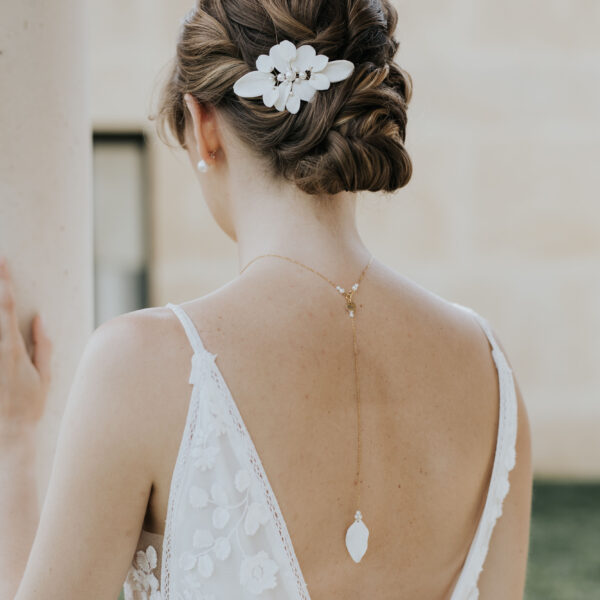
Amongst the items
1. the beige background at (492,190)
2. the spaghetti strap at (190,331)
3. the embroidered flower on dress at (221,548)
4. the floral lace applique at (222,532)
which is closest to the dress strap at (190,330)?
the spaghetti strap at (190,331)

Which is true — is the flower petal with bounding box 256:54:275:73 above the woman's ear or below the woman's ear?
above

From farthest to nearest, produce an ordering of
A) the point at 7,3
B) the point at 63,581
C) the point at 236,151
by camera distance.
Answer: the point at 7,3 → the point at 236,151 → the point at 63,581

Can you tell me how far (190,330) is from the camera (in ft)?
4.15

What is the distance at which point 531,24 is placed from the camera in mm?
6449

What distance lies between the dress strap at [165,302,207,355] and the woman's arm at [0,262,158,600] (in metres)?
0.06

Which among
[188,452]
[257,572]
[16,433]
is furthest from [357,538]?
[16,433]

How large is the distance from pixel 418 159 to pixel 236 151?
5.10 metres

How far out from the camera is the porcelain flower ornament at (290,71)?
138cm

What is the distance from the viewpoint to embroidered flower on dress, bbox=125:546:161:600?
135 cm

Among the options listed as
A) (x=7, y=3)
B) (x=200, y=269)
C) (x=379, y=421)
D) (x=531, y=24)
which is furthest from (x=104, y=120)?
(x=379, y=421)

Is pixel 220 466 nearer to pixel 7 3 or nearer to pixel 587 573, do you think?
pixel 7 3

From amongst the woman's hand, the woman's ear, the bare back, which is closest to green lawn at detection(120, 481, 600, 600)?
the bare back

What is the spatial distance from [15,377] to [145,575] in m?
0.43

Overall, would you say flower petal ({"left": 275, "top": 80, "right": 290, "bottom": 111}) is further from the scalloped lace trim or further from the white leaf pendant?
the white leaf pendant
